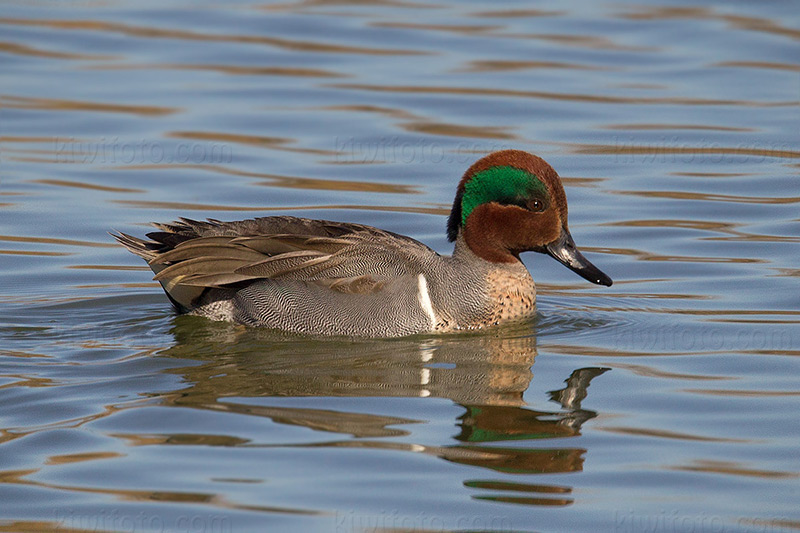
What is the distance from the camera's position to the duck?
8086mm

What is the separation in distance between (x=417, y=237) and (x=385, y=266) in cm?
254

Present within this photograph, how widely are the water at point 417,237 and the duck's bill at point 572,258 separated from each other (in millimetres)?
368

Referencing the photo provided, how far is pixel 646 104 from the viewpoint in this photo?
46.1 ft

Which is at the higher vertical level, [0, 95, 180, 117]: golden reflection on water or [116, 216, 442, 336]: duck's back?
[0, 95, 180, 117]: golden reflection on water

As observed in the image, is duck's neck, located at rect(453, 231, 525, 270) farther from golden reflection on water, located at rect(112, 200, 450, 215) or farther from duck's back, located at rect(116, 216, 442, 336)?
golden reflection on water, located at rect(112, 200, 450, 215)

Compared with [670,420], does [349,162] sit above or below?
above

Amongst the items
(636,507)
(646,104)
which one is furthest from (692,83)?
(636,507)

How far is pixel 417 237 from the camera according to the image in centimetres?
1062

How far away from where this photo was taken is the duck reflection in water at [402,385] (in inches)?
247

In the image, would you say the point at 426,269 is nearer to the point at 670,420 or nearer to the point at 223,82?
the point at 670,420

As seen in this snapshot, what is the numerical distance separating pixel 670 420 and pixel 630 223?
424cm

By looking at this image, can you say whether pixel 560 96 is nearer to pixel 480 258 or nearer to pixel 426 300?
pixel 480 258

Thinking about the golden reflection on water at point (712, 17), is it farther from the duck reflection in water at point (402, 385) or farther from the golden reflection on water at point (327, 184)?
the duck reflection in water at point (402, 385)

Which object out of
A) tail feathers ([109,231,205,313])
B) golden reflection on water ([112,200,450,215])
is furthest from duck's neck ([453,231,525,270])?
golden reflection on water ([112,200,450,215])
